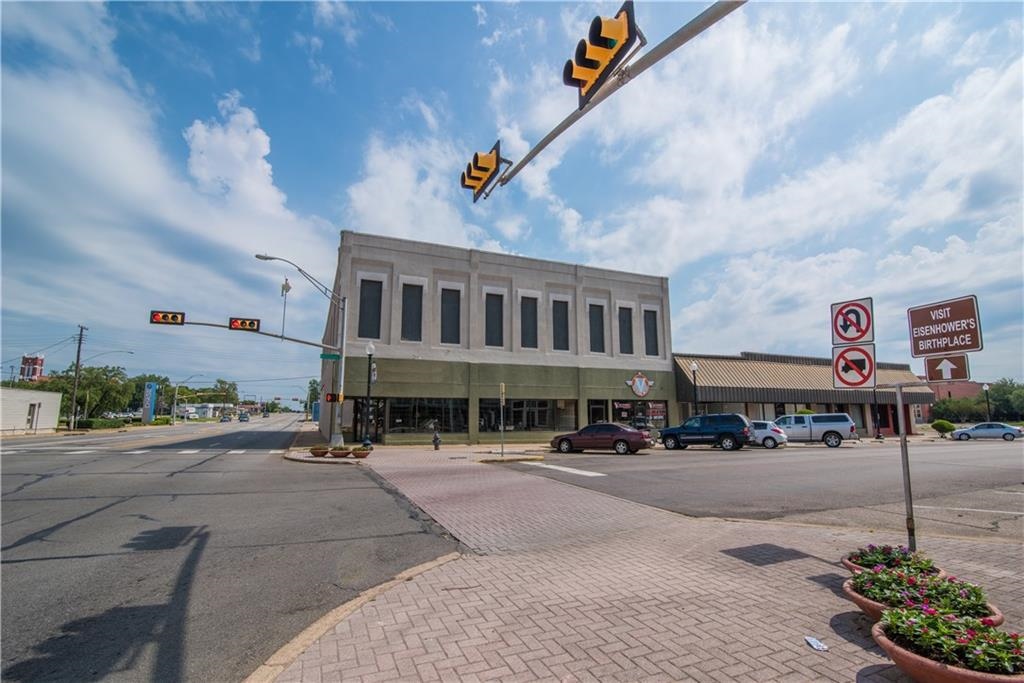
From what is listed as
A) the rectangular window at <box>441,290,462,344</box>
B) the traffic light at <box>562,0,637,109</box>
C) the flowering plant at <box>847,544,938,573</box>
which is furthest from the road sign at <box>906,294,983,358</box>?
the rectangular window at <box>441,290,462,344</box>

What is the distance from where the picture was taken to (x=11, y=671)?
11.8ft

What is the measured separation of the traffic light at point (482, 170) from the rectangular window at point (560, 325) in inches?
1082

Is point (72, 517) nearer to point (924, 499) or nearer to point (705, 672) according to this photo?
point (705, 672)

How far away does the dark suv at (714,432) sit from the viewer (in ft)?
89.6

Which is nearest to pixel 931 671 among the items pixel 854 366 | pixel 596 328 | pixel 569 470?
pixel 854 366

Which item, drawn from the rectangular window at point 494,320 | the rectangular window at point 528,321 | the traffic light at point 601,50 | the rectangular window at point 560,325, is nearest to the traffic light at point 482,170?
the traffic light at point 601,50

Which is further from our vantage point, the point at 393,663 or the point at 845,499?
the point at 845,499

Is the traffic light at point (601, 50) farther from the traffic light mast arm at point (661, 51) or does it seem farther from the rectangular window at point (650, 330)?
the rectangular window at point (650, 330)

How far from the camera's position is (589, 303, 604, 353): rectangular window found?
36144 mm

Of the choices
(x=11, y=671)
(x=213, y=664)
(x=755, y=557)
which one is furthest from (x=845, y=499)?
(x=11, y=671)

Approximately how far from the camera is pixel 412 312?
31.3 metres

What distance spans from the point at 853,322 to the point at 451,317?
89.4 ft

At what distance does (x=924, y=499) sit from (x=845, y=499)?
1967mm

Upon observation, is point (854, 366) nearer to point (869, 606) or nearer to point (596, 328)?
point (869, 606)
